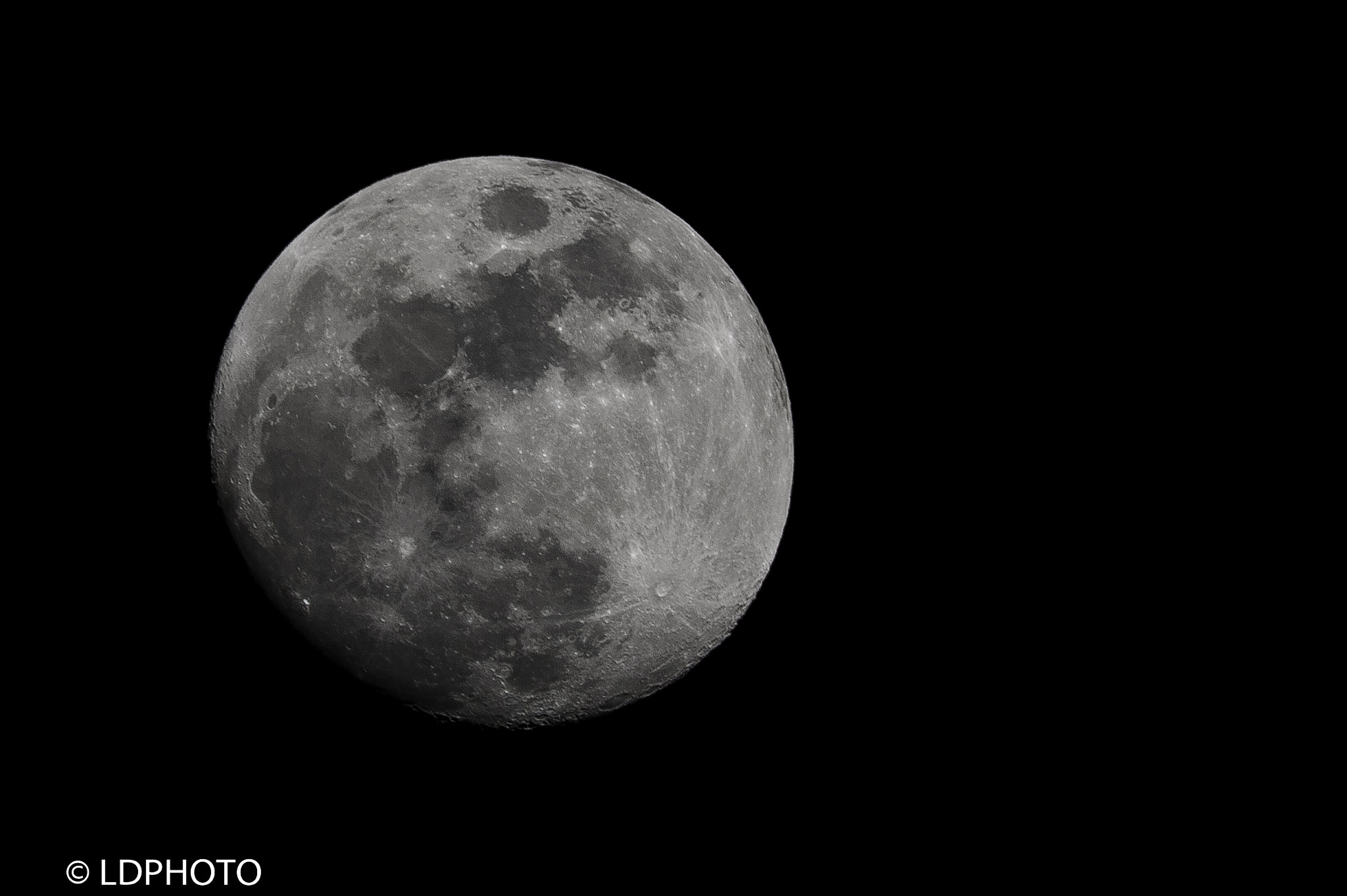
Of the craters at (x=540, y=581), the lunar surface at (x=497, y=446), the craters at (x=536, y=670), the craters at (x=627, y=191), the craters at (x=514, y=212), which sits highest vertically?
the craters at (x=627, y=191)

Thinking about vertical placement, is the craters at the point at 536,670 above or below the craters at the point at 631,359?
below

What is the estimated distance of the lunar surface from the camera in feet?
13.3

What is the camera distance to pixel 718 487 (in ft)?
14.3

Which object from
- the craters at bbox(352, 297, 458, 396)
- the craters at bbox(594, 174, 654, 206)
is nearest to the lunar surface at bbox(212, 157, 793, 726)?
the craters at bbox(352, 297, 458, 396)

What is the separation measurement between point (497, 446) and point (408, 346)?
56cm

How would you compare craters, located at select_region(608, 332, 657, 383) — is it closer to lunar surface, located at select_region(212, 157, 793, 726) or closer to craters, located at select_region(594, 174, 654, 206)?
lunar surface, located at select_region(212, 157, 793, 726)

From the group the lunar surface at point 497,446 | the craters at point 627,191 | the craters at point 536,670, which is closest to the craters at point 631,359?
the lunar surface at point 497,446

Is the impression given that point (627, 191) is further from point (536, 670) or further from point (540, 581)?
point (536, 670)

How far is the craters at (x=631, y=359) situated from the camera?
4.16m

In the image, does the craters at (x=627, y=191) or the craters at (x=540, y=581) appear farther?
the craters at (x=627, y=191)

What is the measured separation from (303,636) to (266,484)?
2.61 ft

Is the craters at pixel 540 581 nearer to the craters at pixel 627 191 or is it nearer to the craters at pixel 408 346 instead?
the craters at pixel 408 346

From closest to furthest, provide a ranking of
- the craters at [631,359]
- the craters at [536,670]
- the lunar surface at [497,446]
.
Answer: the lunar surface at [497,446]
the craters at [631,359]
the craters at [536,670]

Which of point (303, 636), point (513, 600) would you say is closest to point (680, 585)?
point (513, 600)
